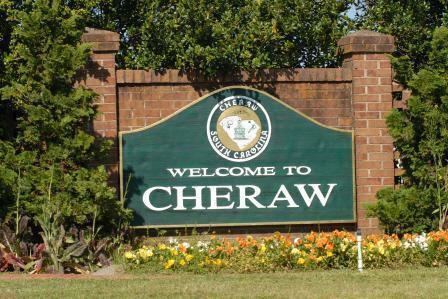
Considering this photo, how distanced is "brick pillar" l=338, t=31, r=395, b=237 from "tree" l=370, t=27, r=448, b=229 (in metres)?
0.35

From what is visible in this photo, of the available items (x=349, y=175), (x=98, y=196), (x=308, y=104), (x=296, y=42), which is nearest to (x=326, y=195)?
(x=349, y=175)

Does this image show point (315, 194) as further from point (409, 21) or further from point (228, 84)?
point (409, 21)

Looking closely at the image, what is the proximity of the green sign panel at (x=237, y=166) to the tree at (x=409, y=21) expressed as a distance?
8.15ft

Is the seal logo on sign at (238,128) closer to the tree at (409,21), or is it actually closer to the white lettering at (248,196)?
the white lettering at (248,196)

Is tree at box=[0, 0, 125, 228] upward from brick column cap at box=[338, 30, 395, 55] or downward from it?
downward

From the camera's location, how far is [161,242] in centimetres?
1493

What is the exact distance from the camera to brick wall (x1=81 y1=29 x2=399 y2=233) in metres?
15.1

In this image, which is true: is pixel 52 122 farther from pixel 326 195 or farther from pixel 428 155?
pixel 428 155

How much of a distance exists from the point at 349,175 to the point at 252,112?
5.77ft

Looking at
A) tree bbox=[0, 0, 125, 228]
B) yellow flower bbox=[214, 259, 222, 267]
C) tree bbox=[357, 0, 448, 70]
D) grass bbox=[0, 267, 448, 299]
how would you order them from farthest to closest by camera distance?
tree bbox=[357, 0, 448, 70] → tree bbox=[0, 0, 125, 228] → yellow flower bbox=[214, 259, 222, 267] → grass bbox=[0, 267, 448, 299]

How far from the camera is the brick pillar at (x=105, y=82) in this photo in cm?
1493

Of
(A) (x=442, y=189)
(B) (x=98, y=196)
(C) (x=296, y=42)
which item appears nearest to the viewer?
(B) (x=98, y=196)

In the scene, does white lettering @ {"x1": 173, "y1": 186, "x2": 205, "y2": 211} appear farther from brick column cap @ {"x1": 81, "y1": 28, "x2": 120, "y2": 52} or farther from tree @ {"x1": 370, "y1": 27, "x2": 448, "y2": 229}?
tree @ {"x1": 370, "y1": 27, "x2": 448, "y2": 229}

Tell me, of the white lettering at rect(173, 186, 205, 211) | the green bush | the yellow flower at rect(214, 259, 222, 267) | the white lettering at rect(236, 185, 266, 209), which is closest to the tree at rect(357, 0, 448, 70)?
the green bush
